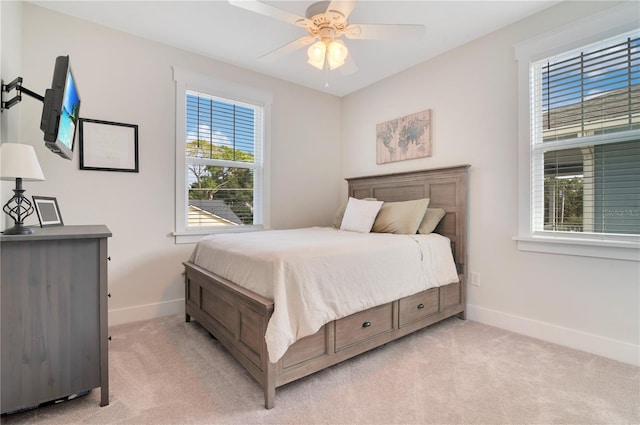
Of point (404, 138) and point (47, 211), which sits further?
point (404, 138)

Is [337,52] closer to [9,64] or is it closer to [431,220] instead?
[431,220]

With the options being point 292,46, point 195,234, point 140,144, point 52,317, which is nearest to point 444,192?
point 292,46

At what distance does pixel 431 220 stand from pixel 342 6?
1945 mm

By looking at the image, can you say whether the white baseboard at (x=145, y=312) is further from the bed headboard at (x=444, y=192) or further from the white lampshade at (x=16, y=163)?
the bed headboard at (x=444, y=192)

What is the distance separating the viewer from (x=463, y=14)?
248cm

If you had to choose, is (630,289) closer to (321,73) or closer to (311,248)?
(311,248)

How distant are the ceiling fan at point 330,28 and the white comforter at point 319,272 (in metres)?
1.30

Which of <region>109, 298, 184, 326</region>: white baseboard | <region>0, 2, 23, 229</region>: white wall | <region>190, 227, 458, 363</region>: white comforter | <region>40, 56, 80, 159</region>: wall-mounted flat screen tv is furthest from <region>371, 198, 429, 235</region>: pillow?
<region>0, 2, 23, 229</region>: white wall

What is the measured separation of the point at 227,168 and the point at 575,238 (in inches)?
127

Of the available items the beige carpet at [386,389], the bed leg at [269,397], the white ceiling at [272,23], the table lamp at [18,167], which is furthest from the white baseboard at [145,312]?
the white ceiling at [272,23]

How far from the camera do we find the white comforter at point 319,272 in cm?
166

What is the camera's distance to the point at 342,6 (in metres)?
1.75

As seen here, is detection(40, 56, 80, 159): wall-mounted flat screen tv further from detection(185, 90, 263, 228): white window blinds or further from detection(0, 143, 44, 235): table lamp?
detection(185, 90, 263, 228): white window blinds

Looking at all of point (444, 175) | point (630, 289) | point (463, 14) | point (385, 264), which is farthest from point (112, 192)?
point (630, 289)
